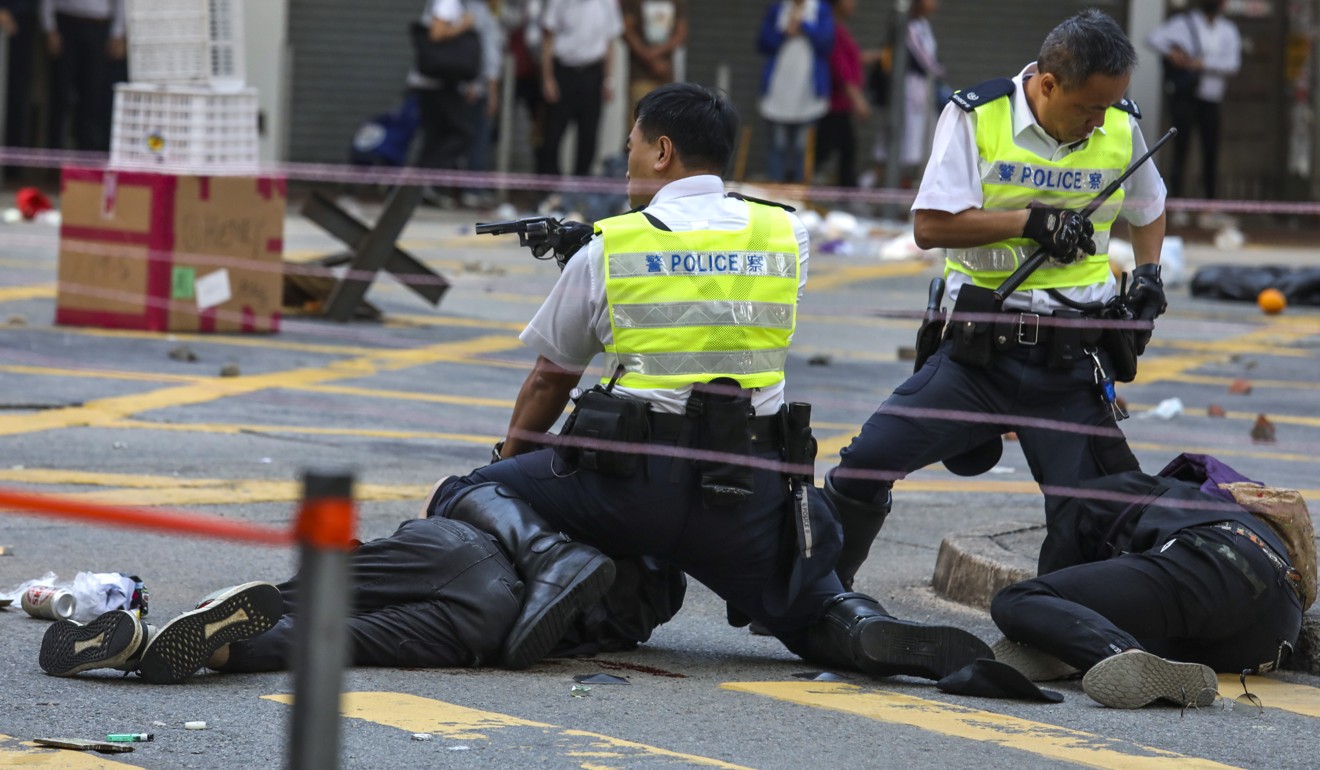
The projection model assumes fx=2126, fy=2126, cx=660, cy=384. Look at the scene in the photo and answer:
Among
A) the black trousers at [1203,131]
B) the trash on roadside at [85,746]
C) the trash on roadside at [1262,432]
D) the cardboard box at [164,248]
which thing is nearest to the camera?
the trash on roadside at [85,746]

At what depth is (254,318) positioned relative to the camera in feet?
34.9

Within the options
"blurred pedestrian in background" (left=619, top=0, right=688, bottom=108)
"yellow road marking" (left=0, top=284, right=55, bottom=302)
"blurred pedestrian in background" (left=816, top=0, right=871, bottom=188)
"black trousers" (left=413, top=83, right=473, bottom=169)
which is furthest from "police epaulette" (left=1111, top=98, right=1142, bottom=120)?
"blurred pedestrian in background" (left=816, top=0, right=871, bottom=188)

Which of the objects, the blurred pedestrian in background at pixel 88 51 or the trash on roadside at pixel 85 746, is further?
the blurred pedestrian in background at pixel 88 51

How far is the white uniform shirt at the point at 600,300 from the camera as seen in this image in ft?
16.0

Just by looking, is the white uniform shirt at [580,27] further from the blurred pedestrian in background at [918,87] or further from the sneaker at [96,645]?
the sneaker at [96,645]

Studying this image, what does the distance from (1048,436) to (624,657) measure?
3.87 ft

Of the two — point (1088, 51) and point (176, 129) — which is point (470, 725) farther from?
point (176, 129)

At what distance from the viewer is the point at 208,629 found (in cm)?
442

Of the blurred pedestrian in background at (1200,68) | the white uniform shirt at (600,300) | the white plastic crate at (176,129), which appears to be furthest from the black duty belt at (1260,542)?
the blurred pedestrian in background at (1200,68)

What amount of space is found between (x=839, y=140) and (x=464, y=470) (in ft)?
39.1

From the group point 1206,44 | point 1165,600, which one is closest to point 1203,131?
point 1206,44

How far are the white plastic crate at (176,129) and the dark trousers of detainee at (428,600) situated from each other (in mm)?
5889

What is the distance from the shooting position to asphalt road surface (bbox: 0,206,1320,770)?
4.16 m

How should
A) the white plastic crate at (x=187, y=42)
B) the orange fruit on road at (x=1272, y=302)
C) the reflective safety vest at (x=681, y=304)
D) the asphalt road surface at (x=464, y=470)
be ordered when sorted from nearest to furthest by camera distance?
1. the asphalt road surface at (x=464, y=470)
2. the reflective safety vest at (x=681, y=304)
3. the white plastic crate at (x=187, y=42)
4. the orange fruit on road at (x=1272, y=302)
